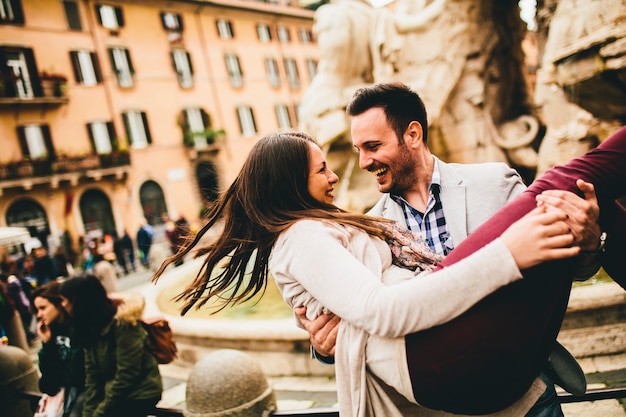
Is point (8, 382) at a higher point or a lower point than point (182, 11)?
lower

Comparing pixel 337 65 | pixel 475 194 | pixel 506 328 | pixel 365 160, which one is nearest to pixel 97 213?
pixel 337 65

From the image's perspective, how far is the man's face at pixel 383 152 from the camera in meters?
1.71

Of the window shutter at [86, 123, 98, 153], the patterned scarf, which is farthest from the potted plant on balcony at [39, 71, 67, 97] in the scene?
the patterned scarf

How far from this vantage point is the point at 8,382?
3.09 m

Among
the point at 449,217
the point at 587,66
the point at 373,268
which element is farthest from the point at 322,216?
the point at 587,66

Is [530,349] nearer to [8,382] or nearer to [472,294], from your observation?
[472,294]

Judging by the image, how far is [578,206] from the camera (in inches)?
37.7

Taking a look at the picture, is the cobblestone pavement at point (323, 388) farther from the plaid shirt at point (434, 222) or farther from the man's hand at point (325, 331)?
the man's hand at point (325, 331)

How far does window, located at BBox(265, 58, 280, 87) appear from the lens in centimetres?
2922

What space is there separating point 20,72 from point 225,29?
1208 cm

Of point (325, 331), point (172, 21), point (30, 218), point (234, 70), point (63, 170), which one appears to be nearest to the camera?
point (325, 331)

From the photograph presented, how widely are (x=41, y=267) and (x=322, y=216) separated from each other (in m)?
10.4

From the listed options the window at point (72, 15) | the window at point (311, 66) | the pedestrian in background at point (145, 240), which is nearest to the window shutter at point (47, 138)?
the window at point (72, 15)

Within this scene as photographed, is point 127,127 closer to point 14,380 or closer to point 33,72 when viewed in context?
point 33,72
